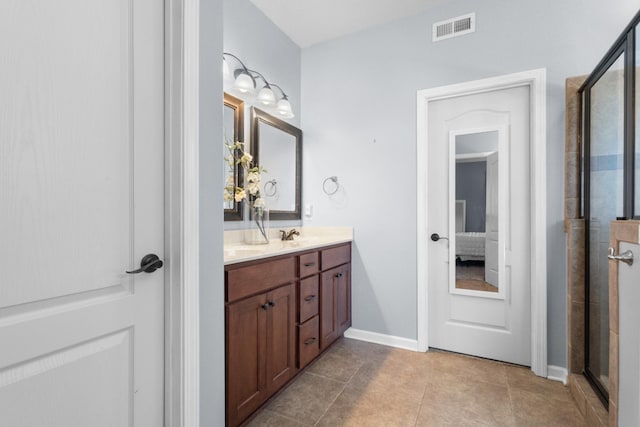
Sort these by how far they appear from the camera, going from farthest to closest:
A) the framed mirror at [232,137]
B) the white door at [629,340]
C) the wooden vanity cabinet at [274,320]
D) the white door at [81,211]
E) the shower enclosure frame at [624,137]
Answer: the framed mirror at [232,137] → the wooden vanity cabinet at [274,320] → the shower enclosure frame at [624,137] → the white door at [629,340] → the white door at [81,211]

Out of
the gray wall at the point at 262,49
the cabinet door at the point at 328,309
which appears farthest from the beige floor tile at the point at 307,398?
the gray wall at the point at 262,49

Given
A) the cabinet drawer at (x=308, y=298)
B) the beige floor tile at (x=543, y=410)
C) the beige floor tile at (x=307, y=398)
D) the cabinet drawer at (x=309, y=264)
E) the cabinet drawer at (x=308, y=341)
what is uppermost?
the cabinet drawer at (x=309, y=264)

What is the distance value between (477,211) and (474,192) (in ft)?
0.49

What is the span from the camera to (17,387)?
2.70ft

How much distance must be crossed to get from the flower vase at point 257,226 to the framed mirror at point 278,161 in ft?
1.04

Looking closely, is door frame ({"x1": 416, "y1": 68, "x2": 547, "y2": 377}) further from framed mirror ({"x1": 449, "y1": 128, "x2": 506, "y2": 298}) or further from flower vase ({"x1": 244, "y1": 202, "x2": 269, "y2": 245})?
flower vase ({"x1": 244, "y1": 202, "x2": 269, "y2": 245})

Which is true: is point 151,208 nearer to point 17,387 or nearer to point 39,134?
point 39,134

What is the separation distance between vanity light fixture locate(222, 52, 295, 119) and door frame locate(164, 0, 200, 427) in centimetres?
108

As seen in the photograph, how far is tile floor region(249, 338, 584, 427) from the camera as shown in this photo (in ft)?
5.54

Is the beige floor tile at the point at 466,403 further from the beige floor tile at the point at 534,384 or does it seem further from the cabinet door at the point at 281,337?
the cabinet door at the point at 281,337

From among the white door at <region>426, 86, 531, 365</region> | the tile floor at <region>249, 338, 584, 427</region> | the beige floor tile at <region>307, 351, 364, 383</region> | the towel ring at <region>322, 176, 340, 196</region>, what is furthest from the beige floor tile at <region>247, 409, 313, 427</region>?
the towel ring at <region>322, 176, 340, 196</region>

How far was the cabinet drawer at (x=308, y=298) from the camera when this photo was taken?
206 centimetres

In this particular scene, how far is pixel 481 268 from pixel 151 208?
232 cm

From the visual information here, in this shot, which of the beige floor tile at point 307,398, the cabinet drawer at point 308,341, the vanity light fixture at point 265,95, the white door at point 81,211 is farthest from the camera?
the vanity light fixture at point 265,95
